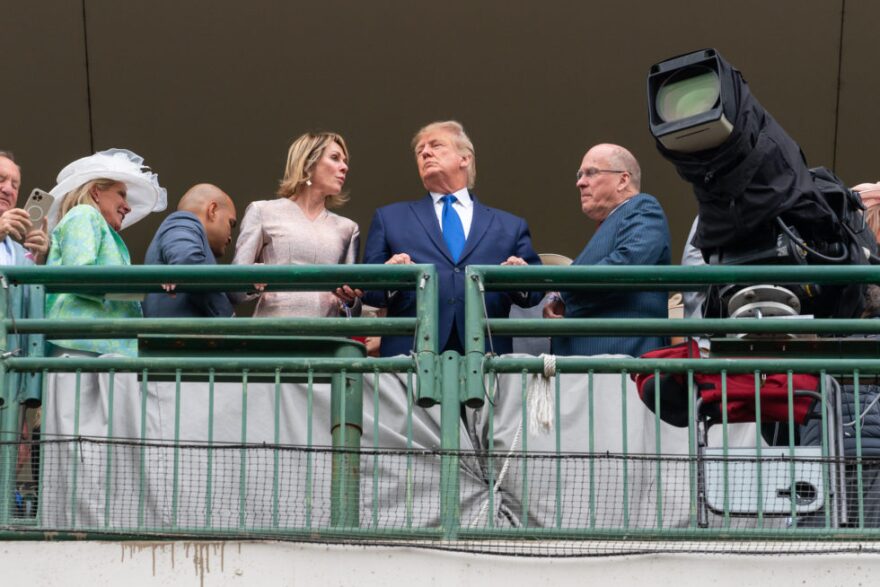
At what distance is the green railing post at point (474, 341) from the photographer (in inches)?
246

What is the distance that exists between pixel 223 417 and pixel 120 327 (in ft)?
2.49

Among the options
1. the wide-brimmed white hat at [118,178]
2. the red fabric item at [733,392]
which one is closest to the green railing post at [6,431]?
the wide-brimmed white hat at [118,178]

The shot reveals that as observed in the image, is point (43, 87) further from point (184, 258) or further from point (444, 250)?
point (444, 250)

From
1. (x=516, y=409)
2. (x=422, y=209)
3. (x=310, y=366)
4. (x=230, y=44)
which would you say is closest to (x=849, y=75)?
(x=230, y=44)

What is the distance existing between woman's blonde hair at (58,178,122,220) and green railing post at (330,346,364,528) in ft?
6.48

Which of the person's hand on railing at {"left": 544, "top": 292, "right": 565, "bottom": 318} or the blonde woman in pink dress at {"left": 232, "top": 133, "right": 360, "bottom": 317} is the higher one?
the blonde woman in pink dress at {"left": 232, "top": 133, "right": 360, "bottom": 317}

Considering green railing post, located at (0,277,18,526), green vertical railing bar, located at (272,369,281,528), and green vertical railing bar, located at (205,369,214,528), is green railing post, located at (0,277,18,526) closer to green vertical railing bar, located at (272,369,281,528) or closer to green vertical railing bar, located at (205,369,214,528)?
green vertical railing bar, located at (205,369,214,528)

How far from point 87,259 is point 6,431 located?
4.07 feet

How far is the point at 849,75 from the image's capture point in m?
12.3

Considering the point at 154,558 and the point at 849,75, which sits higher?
the point at 849,75

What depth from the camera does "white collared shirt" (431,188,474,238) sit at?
7887 millimetres

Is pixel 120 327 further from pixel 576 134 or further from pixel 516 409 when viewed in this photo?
pixel 576 134

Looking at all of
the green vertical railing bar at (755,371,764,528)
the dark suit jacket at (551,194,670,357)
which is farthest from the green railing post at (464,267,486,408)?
the green vertical railing bar at (755,371,764,528)

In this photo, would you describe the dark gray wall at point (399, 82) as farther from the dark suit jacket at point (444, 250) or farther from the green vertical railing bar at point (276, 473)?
the green vertical railing bar at point (276, 473)
